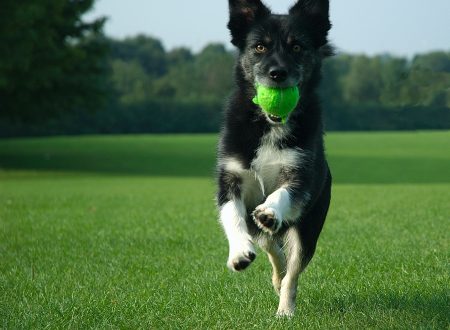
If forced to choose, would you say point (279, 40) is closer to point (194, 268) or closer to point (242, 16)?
point (242, 16)

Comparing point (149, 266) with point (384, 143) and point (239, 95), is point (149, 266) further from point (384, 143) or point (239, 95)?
point (384, 143)

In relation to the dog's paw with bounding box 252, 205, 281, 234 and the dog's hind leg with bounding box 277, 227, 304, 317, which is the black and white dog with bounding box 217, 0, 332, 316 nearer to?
the dog's hind leg with bounding box 277, 227, 304, 317

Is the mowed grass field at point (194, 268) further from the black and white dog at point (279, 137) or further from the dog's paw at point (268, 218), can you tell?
the dog's paw at point (268, 218)

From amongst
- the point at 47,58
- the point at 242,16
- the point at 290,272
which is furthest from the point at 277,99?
the point at 47,58

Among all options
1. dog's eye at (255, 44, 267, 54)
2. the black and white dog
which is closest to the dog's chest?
the black and white dog

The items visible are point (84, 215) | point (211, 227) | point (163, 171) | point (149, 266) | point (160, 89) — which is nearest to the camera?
point (149, 266)

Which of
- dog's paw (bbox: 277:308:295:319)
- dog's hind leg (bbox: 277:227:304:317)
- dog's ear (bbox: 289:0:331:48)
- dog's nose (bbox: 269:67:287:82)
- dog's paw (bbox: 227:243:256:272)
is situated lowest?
dog's paw (bbox: 277:308:295:319)

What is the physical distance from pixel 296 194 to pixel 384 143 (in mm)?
45049

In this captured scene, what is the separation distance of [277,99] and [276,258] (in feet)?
4.53

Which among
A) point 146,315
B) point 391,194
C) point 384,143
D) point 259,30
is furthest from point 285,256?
point 384,143

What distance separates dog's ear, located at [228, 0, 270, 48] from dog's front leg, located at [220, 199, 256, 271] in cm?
132

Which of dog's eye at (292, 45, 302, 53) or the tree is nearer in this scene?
dog's eye at (292, 45, 302, 53)

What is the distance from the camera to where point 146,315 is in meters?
5.24

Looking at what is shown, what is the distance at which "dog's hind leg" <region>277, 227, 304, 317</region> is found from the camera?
17.5 ft
